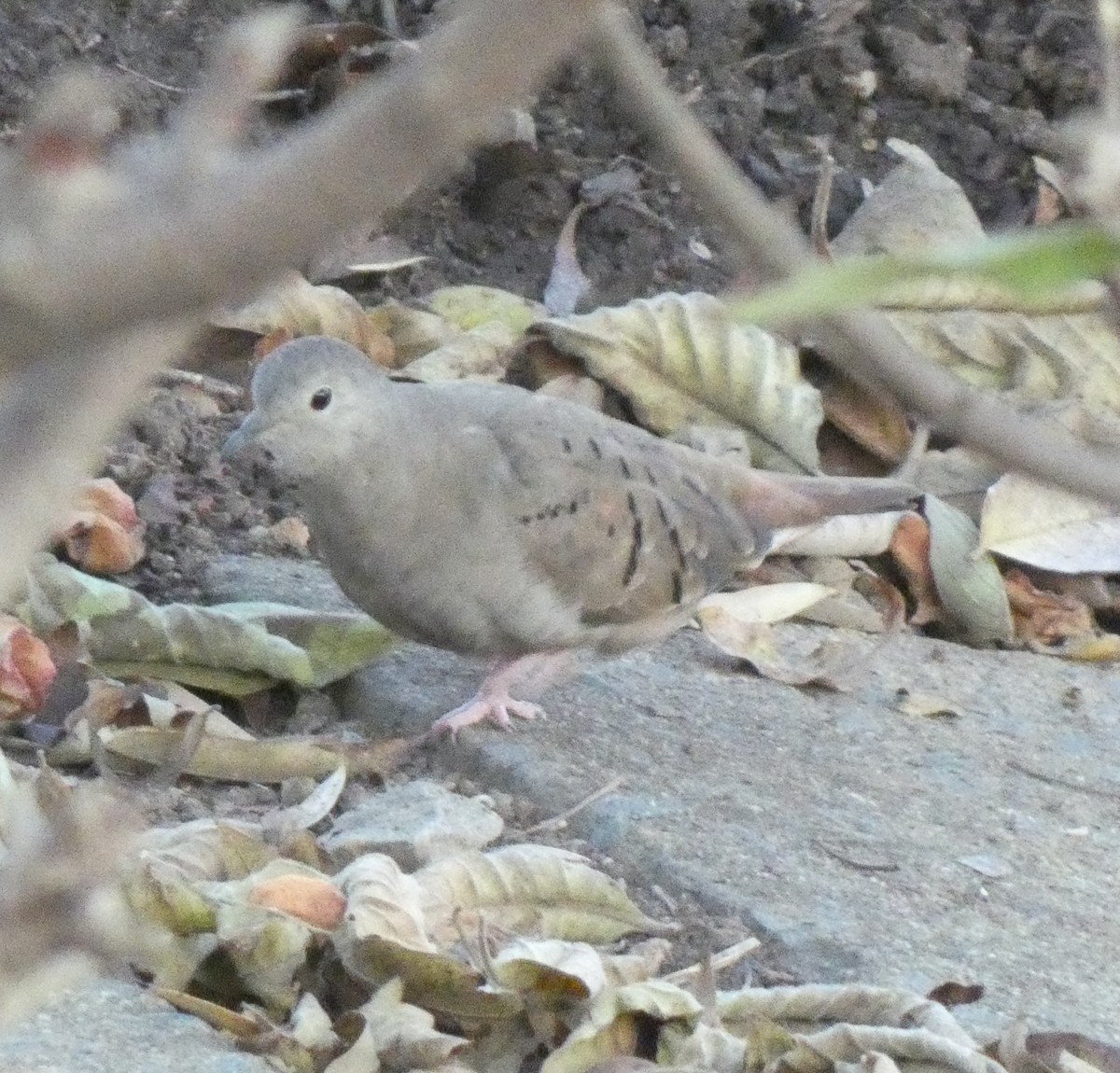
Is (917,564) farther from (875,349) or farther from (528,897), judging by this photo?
(875,349)

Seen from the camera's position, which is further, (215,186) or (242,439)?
(242,439)

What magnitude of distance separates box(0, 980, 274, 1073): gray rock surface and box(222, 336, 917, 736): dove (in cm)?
120

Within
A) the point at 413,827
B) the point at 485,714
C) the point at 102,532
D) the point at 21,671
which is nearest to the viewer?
the point at 413,827

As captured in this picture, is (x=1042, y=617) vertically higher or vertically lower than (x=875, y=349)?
lower

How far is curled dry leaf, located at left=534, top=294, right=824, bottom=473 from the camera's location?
441 centimetres

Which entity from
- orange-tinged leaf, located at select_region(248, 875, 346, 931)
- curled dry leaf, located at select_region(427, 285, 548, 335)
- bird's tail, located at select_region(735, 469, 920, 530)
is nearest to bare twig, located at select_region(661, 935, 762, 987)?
orange-tinged leaf, located at select_region(248, 875, 346, 931)

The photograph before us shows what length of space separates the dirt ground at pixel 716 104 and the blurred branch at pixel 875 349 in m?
4.28

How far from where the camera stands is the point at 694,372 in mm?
4473

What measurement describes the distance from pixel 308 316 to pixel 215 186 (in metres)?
3.97

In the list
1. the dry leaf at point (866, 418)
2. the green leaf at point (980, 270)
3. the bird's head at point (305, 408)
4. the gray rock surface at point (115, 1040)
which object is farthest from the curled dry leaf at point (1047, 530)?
the green leaf at point (980, 270)

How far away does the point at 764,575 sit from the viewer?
4293 mm

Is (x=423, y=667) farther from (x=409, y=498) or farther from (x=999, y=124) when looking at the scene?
(x=999, y=124)

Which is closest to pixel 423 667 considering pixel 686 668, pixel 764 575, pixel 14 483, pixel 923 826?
pixel 686 668

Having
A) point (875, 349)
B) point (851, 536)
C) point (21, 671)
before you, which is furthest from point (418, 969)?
point (851, 536)
